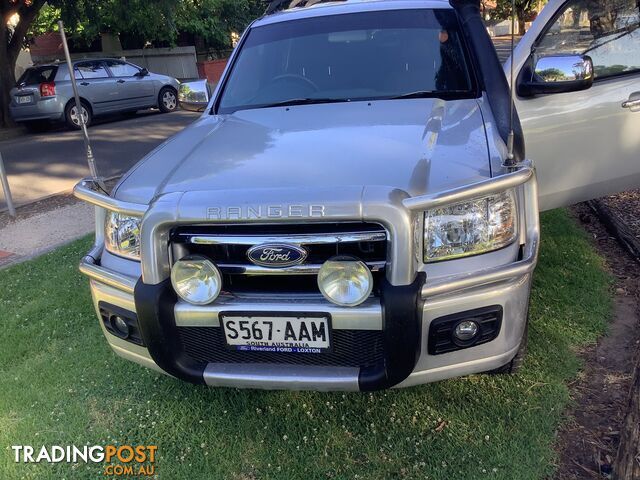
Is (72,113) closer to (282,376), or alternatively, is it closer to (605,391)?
(282,376)

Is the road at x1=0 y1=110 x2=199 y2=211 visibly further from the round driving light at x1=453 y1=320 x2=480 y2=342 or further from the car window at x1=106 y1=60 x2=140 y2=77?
the round driving light at x1=453 y1=320 x2=480 y2=342

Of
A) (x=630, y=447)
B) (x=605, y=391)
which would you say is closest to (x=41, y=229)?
(x=605, y=391)

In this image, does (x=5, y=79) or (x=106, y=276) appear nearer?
(x=106, y=276)

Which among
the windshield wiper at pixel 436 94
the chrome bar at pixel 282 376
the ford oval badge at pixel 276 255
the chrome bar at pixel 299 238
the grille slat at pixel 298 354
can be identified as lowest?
the chrome bar at pixel 282 376

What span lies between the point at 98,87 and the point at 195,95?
1117cm

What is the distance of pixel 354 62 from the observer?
3.58m

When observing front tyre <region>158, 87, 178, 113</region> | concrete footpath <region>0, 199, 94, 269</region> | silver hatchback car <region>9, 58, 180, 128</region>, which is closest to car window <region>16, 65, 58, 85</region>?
silver hatchback car <region>9, 58, 180, 128</region>

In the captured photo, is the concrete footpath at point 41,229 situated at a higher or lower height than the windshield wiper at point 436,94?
lower

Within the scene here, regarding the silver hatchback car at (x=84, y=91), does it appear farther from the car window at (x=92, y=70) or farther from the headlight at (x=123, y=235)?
the headlight at (x=123, y=235)

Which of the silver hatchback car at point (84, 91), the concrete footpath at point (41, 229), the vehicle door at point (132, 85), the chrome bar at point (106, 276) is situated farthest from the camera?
the vehicle door at point (132, 85)

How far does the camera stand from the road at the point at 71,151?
8.68 meters

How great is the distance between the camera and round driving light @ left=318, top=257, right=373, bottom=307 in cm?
221

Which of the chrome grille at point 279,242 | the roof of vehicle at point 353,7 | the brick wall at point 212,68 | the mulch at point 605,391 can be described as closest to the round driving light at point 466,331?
the chrome grille at point 279,242
